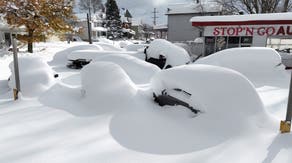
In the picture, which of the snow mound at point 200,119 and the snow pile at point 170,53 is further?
the snow pile at point 170,53

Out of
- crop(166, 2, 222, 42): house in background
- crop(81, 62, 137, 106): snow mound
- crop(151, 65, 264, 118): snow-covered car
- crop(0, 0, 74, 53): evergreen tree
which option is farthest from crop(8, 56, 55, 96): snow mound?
crop(166, 2, 222, 42): house in background

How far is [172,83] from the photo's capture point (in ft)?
13.3

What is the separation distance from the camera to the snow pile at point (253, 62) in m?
8.11

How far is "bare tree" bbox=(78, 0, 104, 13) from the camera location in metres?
63.7

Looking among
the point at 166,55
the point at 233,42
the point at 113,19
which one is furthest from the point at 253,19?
the point at 113,19

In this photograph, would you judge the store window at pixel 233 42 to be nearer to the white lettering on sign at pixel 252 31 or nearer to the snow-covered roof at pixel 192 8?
the white lettering on sign at pixel 252 31

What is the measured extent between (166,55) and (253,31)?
6307 millimetres

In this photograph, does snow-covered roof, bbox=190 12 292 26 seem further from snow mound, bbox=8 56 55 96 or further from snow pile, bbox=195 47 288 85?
snow mound, bbox=8 56 55 96

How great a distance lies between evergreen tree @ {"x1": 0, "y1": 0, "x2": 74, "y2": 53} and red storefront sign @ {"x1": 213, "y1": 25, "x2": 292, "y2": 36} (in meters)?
12.0

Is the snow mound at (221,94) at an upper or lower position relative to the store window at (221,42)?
lower

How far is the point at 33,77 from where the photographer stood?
5957mm

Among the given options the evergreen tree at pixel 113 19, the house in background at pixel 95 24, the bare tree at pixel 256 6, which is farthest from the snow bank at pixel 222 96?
the evergreen tree at pixel 113 19

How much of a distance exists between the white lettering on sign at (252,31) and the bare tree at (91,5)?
5689 centimetres

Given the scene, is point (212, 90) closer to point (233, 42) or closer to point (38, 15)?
point (233, 42)
